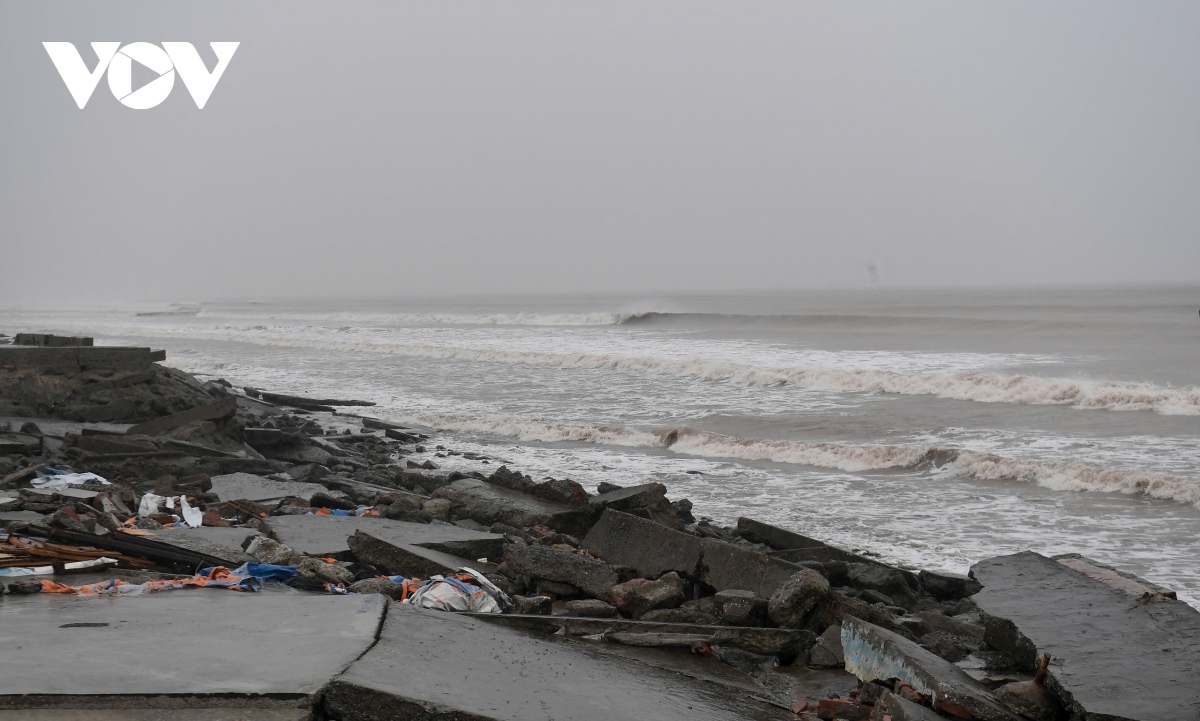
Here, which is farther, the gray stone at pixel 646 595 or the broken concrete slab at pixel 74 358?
the broken concrete slab at pixel 74 358

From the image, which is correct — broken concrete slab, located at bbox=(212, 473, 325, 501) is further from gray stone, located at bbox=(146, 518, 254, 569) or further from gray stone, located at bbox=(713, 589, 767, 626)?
gray stone, located at bbox=(713, 589, 767, 626)

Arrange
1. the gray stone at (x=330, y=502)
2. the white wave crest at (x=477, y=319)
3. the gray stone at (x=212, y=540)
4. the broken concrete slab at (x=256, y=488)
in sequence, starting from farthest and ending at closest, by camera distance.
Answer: the white wave crest at (x=477, y=319)
the broken concrete slab at (x=256, y=488)
the gray stone at (x=330, y=502)
the gray stone at (x=212, y=540)

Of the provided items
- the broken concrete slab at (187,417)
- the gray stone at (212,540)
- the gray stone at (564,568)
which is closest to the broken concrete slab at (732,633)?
the gray stone at (564,568)

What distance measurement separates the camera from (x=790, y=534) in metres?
8.02

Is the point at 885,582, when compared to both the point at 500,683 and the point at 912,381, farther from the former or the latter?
the point at 912,381

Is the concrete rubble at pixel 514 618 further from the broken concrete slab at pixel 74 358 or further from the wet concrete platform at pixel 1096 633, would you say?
the broken concrete slab at pixel 74 358

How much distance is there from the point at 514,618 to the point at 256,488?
16.2 feet

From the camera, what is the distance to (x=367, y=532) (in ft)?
21.4

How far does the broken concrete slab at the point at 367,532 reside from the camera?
636cm

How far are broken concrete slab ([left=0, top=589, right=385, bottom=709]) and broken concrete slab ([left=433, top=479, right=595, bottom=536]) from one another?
3609 mm

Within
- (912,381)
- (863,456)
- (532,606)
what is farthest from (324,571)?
(912,381)

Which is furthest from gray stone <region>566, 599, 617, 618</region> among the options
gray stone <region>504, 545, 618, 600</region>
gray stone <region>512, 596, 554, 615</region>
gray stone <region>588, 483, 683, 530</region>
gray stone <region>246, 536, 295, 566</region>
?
gray stone <region>588, 483, 683, 530</region>

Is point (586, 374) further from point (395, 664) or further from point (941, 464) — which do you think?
point (395, 664)

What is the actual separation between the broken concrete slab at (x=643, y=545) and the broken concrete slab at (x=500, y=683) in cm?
188
